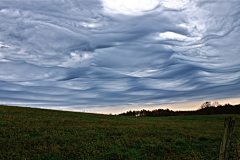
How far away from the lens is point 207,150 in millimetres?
13711

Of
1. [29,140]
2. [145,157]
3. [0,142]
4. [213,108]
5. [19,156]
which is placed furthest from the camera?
[213,108]

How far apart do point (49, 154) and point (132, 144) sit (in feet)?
22.4

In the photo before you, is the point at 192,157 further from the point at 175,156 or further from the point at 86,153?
the point at 86,153

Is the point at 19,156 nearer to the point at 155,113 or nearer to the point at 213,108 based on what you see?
the point at 155,113

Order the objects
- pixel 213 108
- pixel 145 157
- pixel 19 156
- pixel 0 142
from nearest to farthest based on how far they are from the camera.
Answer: pixel 19 156 → pixel 145 157 → pixel 0 142 → pixel 213 108

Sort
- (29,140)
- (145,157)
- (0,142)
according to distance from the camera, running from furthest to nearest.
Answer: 1. (29,140)
2. (0,142)
3. (145,157)

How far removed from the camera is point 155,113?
110m

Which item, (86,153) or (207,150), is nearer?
(86,153)

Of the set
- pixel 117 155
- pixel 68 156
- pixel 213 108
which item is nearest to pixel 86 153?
pixel 68 156

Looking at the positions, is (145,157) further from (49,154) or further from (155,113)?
(155,113)

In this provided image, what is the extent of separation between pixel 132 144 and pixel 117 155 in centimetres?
355

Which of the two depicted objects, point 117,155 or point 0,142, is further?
point 0,142

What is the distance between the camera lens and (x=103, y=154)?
11398mm

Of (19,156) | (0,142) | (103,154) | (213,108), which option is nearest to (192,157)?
(103,154)
